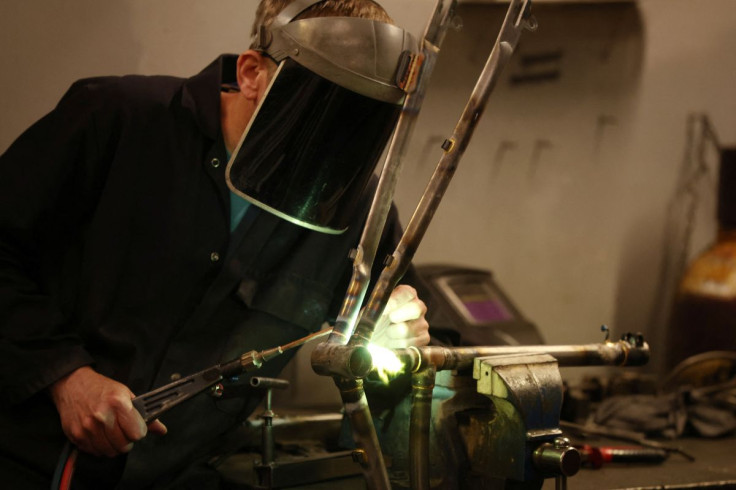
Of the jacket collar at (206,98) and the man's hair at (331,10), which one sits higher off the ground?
the man's hair at (331,10)

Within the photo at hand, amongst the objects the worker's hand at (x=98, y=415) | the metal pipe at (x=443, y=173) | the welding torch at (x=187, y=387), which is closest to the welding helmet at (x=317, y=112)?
the metal pipe at (x=443, y=173)

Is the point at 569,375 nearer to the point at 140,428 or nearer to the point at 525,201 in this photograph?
the point at 525,201

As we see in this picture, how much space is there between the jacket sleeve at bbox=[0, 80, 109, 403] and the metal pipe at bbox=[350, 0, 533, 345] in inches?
18.8

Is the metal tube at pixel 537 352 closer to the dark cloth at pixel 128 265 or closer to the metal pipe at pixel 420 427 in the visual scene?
the metal pipe at pixel 420 427

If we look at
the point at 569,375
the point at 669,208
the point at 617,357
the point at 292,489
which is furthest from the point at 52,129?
the point at 669,208

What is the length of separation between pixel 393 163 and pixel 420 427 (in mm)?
399

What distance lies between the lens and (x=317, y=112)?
121cm

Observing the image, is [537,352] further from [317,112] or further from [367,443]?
[317,112]

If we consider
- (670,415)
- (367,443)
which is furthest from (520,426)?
(670,415)

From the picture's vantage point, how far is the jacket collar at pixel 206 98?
54.3 inches

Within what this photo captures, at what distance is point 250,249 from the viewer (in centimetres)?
145

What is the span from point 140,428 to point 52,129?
21.3 inches

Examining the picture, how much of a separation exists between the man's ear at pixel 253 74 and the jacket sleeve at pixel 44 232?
26 cm

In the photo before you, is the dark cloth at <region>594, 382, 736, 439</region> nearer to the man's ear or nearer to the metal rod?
the metal rod
